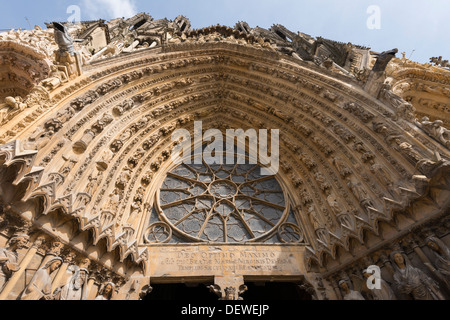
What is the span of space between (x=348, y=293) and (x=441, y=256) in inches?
62.0

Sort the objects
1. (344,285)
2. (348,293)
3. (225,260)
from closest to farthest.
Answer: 1. (348,293)
2. (344,285)
3. (225,260)

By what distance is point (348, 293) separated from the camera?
4.89m

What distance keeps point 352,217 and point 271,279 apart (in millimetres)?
2120

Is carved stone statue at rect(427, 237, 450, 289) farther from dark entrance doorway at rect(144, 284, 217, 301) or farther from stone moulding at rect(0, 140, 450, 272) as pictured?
dark entrance doorway at rect(144, 284, 217, 301)

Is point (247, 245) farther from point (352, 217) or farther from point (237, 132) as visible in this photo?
point (237, 132)

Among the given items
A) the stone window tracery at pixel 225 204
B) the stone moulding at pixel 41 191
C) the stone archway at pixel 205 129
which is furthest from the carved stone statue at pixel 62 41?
the stone window tracery at pixel 225 204

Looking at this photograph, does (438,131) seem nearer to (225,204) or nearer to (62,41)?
(225,204)

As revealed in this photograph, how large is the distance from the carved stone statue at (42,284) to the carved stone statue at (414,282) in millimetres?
5232

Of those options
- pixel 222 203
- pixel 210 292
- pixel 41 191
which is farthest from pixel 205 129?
pixel 41 191

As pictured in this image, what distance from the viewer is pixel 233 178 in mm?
7973

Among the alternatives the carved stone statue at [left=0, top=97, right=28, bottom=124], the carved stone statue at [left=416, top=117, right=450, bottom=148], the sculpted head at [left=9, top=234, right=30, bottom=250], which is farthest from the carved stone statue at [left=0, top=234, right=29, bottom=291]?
the carved stone statue at [left=416, top=117, right=450, bottom=148]

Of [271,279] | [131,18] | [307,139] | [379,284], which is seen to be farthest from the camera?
[131,18]

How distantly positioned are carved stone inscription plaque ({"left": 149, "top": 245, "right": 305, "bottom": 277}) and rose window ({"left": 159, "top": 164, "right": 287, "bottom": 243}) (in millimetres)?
390
